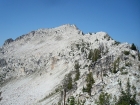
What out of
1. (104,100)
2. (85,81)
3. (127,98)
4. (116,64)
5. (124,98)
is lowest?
(127,98)

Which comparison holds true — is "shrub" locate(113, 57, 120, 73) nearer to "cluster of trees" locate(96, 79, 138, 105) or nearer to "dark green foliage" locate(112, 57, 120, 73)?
"dark green foliage" locate(112, 57, 120, 73)

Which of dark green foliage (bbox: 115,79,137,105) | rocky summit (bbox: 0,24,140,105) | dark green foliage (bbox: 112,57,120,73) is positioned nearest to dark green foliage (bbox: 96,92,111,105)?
rocky summit (bbox: 0,24,140,105)

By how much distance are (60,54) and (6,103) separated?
6695 centimetres

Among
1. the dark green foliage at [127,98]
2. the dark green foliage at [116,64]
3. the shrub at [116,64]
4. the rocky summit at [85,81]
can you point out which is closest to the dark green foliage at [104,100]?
the rocky summit at [85,81]

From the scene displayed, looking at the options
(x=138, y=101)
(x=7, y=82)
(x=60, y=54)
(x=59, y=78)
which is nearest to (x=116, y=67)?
(x=138, y=101)

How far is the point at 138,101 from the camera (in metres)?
63.1

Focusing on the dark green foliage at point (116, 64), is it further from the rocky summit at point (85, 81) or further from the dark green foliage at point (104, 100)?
the dark green foliage at point (104, 100)

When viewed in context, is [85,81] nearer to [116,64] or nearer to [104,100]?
[116,64]

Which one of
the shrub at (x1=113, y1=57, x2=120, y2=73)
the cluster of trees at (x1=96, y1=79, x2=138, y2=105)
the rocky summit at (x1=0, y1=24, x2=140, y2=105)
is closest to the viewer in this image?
the cluster of trees at (x1=96, y1=79, x2=138, y2=105)

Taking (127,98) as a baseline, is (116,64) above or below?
above

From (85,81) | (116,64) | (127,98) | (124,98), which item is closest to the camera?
(127,98)

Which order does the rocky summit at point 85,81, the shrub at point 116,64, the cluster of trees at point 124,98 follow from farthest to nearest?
the shrub at point 116,64, the rocky summit at point 85,81, the cluster of trees at point 124,98

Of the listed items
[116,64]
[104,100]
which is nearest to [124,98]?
[104,100]

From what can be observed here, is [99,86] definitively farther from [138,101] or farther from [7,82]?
[7,82]
